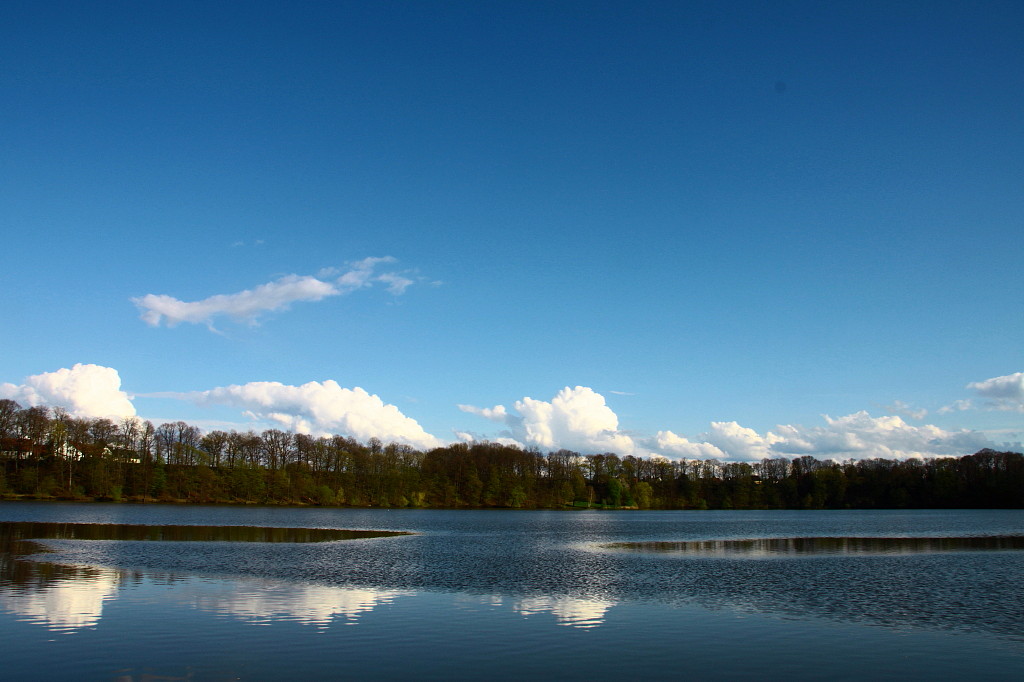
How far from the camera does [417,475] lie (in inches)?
5861

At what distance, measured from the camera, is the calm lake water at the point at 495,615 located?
52.5 ft

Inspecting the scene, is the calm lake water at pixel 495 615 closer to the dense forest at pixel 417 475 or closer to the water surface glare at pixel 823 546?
the water surface glare at pixel 823 546

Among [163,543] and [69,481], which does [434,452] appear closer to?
[69,481]

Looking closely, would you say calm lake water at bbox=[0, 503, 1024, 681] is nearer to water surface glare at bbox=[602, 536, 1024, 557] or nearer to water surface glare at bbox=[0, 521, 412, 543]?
water surface glare at bbox=[602, 536, 1024, 557]

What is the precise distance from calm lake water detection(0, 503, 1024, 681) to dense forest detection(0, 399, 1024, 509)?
9454 centimetres

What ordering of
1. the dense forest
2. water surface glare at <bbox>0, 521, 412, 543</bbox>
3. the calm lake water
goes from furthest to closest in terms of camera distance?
1. the dense forest
2. water surface glare at <bbox>0, 521, 412, 543</bbox>
3. the calm lake water

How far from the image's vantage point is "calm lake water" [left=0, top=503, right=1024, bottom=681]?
16.0 m

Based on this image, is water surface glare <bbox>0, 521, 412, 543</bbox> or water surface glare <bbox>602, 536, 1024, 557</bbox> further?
water surface glare <bbox>0, 521, 412, 543</bbox>

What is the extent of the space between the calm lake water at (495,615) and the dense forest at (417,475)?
9454 centimetres

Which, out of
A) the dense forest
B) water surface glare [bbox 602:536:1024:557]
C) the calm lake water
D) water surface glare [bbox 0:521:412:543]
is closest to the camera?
the calm lake water

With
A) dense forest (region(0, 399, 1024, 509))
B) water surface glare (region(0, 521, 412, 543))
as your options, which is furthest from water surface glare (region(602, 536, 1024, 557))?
dense forest (region(0, 399, 1024, 509))

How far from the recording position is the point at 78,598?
23.5m

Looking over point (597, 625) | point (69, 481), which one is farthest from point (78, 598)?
point (69, 481)

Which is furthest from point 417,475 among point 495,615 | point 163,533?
point 495,615
